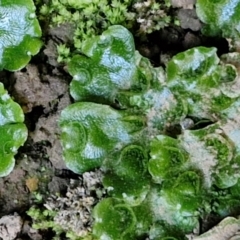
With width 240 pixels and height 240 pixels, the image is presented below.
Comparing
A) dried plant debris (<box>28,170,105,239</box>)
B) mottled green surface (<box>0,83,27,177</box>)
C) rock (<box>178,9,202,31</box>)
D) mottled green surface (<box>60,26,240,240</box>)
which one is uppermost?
rock (<box>178,9,202,31</box>)

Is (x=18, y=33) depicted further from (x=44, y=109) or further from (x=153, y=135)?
(x=153, y=135)

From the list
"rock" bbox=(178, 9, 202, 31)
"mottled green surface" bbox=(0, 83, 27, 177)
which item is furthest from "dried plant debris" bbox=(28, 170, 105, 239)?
"rock" bbox=(178, 9, 202, 31)

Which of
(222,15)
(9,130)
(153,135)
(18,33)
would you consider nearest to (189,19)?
(222,15)

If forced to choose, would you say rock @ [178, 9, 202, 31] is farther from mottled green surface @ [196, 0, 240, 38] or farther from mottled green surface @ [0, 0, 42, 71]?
mottled green surface @ [0, 0, 42, 71]

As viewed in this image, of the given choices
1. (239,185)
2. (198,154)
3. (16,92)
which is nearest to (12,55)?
(16,92)

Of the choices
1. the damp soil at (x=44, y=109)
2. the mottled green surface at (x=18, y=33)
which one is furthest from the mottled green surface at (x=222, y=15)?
the mottled green surface at (x=18, y=33)

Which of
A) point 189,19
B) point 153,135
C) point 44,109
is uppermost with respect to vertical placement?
point 189,19
